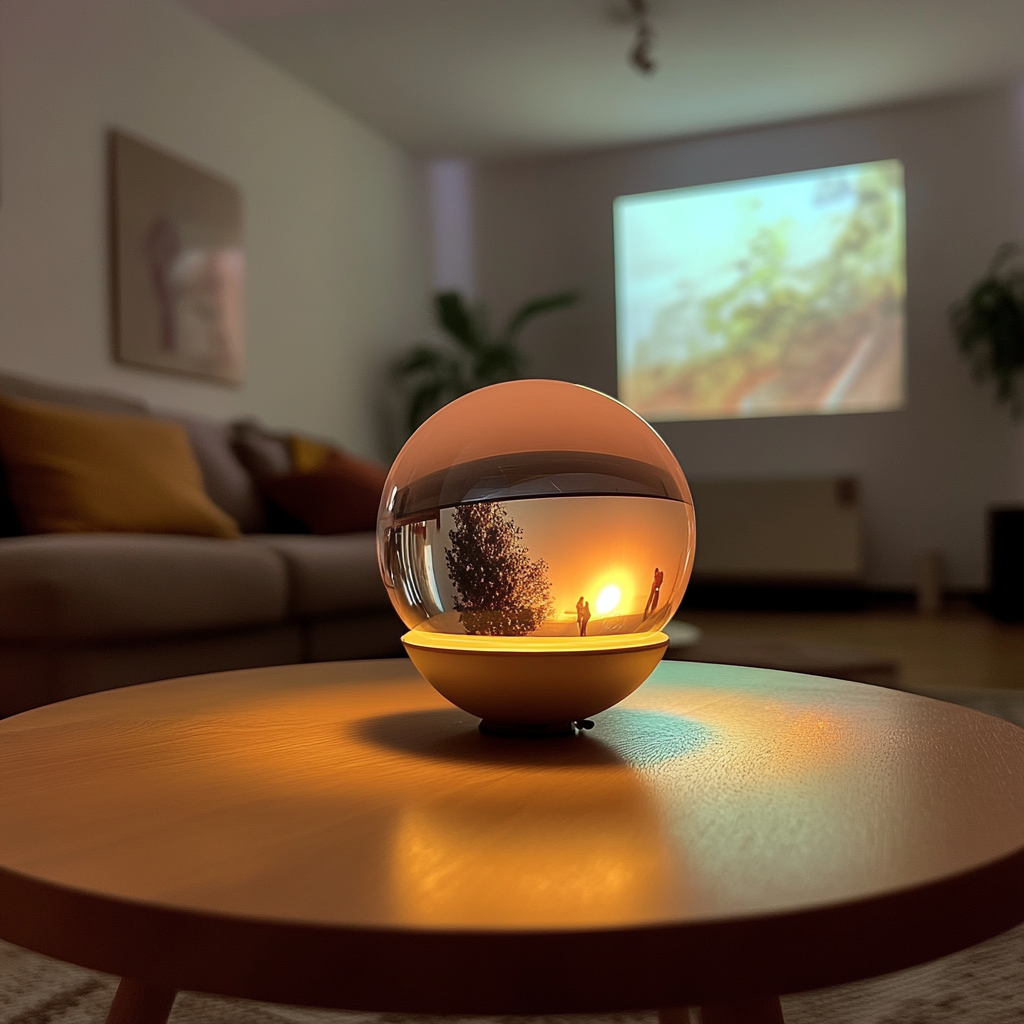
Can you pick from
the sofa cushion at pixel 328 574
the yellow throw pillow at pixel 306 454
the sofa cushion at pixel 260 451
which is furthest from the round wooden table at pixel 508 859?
the yellow throw pillow at pixel 306 454

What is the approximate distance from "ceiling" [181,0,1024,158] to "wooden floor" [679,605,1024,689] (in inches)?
103

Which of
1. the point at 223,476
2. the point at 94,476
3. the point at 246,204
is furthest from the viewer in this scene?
the point at 246,204

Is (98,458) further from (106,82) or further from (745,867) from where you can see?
(745,867)

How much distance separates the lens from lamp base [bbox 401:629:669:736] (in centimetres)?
62

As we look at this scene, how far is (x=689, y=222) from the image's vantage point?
575 centimetres

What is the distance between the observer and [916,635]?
4.21 m

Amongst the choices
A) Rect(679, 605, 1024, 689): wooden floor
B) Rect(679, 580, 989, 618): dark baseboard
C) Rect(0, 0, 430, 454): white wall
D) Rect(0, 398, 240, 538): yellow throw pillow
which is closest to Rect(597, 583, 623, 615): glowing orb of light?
Rect(0, 398, 240, 538): yellow throw pillow

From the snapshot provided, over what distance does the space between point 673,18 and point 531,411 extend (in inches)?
160

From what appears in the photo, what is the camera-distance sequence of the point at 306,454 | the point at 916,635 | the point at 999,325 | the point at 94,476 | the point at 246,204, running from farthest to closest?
1. the point at 999,325
2. the point at 246,204
3. the point at 916,635
4. the point at 306,454
5. the point at 94,476

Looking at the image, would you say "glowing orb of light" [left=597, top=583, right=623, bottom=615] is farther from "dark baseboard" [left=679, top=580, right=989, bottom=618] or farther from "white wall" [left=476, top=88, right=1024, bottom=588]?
"white wall" [left=476, top=88, right=1024, bottom=588]

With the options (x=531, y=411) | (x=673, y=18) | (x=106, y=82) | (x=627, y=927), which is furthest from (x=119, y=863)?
(x=673, y=18)

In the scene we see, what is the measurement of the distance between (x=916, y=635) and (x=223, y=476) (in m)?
2.94

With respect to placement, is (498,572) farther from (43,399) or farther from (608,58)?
(608,58)

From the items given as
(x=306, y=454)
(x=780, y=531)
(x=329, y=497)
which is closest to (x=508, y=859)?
(x=329, y=497)
